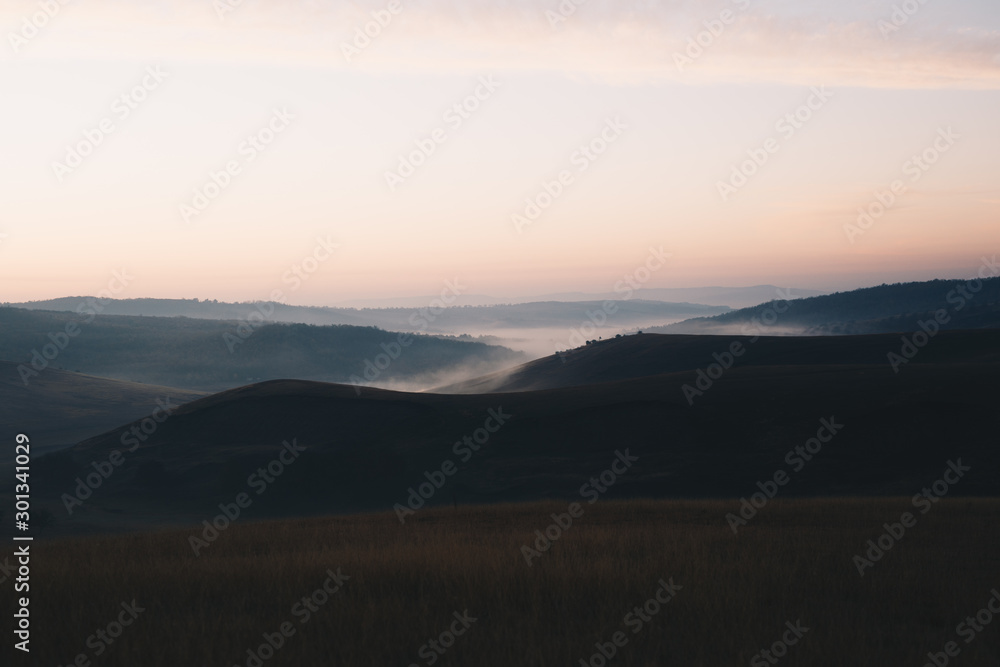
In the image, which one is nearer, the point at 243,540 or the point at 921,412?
the point at 243,540

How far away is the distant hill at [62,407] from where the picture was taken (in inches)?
5497

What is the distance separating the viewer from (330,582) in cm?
1144

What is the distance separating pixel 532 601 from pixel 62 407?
619ft

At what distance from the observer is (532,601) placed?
10375mm

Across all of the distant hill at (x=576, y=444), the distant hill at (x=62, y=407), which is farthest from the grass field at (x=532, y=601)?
the distant hill at (x=62, y=407)

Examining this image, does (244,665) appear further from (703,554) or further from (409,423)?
(409,423)

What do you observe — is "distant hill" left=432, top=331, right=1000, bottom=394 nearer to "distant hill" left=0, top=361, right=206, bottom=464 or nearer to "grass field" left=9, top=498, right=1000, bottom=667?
"distant hill" left=0, top=361, right=206, bottom=464

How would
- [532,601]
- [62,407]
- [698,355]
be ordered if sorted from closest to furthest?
[532,601] < [698,355] < [62,407]

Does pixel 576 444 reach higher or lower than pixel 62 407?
lower

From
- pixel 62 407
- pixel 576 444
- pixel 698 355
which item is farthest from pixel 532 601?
pixel 62 407

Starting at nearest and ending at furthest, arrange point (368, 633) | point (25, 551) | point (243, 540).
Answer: point (368, 633) → point (25, 551) → point (243, 540)

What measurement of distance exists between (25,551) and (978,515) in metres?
22.6

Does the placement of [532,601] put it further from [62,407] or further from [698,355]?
[62,407]

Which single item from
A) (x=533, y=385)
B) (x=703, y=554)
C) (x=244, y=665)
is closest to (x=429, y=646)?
(x=244, y=665)
